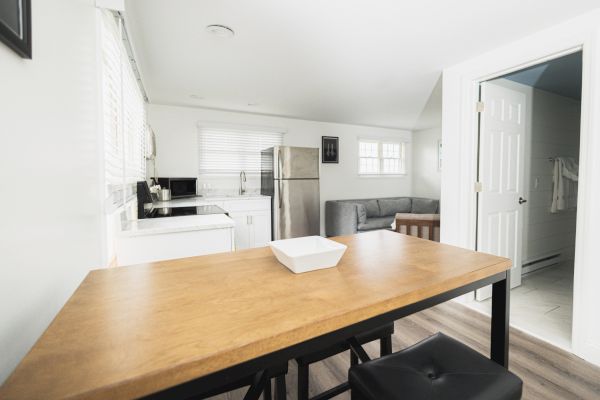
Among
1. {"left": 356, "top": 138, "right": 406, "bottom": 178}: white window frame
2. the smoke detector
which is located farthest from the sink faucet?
the smoke detector

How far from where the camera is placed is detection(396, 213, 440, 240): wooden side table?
3.17 metres

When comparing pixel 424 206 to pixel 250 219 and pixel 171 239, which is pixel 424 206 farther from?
pixel 171 239

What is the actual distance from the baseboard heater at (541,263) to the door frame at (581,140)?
1440mm

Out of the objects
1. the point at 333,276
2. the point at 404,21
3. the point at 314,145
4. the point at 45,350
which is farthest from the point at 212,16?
the point at 314,145

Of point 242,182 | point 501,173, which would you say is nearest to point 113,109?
point 242,182

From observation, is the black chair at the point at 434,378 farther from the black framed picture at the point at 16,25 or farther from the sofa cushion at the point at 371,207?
the sofa cushion at the point at 371,207

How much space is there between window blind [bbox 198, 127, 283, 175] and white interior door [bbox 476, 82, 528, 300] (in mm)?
3377

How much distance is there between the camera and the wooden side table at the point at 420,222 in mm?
3168

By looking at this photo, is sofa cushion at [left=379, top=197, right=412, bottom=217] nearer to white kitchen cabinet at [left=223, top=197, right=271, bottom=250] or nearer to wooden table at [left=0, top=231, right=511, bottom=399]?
white kitchen cabinet at [left=223, top=197, right=271, bottom=250]

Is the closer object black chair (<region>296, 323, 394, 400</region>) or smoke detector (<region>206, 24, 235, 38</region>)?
black chair (<region>296, 323, 394, 400</region>)

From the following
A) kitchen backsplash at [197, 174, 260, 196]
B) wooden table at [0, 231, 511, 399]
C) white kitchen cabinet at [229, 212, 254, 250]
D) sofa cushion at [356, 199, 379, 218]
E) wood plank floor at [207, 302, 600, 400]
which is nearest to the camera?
wooden table at [0, 231, 511, 399]

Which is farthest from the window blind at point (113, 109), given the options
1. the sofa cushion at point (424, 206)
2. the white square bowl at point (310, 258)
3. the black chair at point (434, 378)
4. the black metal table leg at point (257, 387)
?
the sofa cushion at point (424, 206)

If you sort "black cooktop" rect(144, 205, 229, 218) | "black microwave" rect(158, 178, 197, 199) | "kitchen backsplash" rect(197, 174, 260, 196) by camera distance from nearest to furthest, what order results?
1. "black cooktop" rect(144, 205, 229, 218)
2. "black microwave" rect(158, 178, 197, 199)
3. "kitchen backsplash" rect(197, 174, 260, 196)

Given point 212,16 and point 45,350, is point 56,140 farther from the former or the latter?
point 212,16
